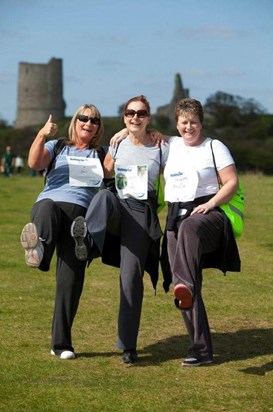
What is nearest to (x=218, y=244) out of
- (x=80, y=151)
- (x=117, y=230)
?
(x=117, y=230)

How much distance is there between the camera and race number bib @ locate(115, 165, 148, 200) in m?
8.60

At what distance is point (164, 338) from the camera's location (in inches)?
384

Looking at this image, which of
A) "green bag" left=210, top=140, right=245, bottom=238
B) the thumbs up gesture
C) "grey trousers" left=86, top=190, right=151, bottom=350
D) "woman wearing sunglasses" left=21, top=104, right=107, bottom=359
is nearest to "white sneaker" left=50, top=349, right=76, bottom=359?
"woman wearing sunglasses" left=21, top=104, right=107, bottom=359

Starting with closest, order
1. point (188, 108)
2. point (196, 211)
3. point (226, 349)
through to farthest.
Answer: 1. point (196, 211)
2. point (188, 108)
3. point (226, 349)

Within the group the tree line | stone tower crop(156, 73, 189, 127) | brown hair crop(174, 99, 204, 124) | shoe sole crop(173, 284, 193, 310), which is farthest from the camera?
stone tower crop(156, 73, 189, 127)

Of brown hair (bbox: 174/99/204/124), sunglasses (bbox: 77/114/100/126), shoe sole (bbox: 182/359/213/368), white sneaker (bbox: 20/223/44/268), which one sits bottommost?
shoe sole (bbox: 182/359/213/368)

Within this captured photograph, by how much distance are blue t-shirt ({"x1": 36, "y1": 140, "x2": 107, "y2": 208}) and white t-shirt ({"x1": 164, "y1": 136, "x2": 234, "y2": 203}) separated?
646mm

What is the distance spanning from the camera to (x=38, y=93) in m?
141

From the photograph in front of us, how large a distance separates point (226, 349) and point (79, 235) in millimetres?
1730

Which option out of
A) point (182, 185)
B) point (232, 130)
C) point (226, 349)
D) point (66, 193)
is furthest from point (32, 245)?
point (232, 130)

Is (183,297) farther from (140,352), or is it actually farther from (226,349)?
(226,349)

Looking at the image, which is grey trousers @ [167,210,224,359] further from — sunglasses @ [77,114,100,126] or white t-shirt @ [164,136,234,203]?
sunglasses @ [77,114,100,126]

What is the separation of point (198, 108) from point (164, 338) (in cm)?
221

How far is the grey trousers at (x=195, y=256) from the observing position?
325 inches
